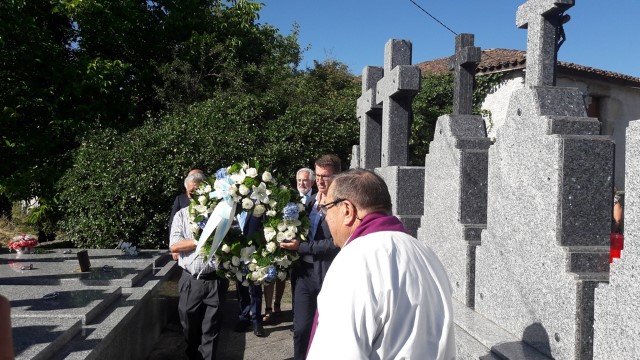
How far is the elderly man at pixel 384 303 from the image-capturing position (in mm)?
1914

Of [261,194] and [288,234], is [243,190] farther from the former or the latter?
[288,234]

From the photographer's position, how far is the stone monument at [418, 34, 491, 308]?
15.3 ft

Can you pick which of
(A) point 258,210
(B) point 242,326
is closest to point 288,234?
(A) point 258,210

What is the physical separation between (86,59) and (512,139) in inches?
467

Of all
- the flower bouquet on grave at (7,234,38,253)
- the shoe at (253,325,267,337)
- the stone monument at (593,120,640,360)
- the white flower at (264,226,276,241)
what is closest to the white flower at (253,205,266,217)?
the white flower at (264,226,276,241)

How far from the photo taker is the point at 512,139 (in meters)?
3.97

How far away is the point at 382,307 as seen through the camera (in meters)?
1.95

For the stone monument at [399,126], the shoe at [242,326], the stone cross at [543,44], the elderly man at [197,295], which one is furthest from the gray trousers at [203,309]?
the stone cross at [543,44]

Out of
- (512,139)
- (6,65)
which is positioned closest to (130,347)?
(512,139)

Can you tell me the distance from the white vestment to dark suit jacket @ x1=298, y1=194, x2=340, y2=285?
8.97 ft

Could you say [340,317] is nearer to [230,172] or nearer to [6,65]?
[230,172]

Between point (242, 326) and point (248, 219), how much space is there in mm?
3001

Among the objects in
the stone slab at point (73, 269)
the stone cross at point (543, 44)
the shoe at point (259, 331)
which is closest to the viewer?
the stone cross at point (543, 44)

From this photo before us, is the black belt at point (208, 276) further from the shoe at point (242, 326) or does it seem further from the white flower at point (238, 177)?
the shoe at point (242, 326)
